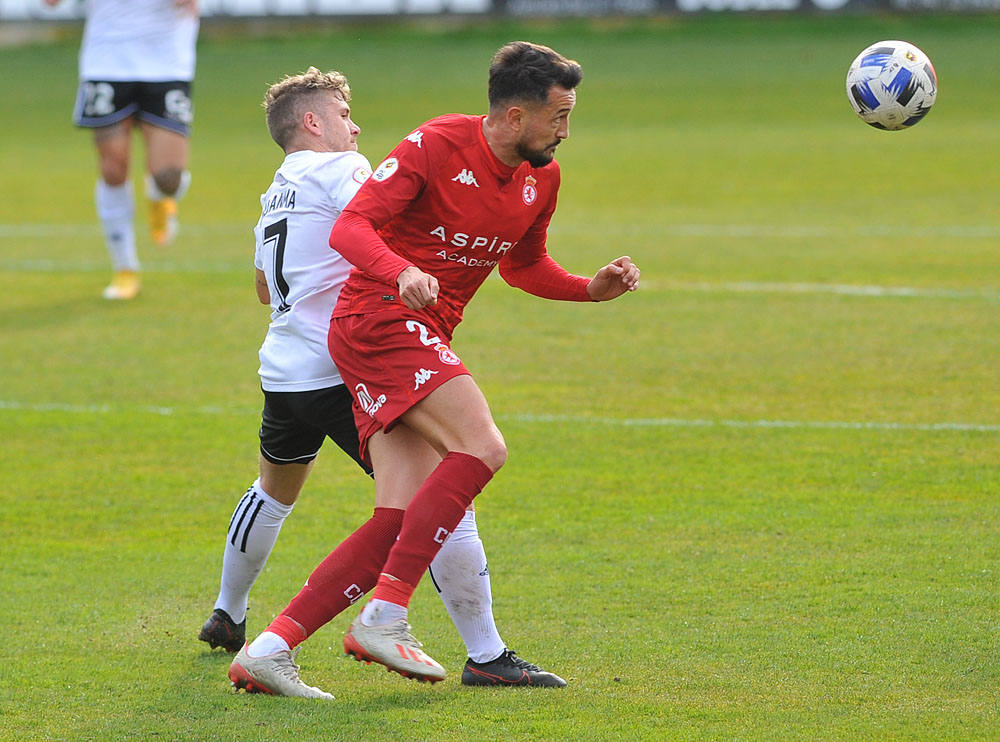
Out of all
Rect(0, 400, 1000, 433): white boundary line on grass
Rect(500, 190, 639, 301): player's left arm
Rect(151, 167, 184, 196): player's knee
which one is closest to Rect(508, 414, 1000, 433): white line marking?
Rect(0, 400, 1000, 433): white boundary line on grass

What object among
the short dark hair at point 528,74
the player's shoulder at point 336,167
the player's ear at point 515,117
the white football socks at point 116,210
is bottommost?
the white football socks at point 116,210

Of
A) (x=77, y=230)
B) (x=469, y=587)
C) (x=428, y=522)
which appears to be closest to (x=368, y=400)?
(x=428, y=522)

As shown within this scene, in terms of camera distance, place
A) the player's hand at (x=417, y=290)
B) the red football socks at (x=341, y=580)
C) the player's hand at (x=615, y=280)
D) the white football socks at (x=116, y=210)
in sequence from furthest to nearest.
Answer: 1. the white football socks at (x=116, y=210)
2. the player's hand at (x=615, y=280)
3. the red football socks at (x=341, y=580)
4. the player's hand at (x=417, y=290)

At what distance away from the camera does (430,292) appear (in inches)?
158

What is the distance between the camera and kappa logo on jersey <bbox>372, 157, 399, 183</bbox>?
171 inches

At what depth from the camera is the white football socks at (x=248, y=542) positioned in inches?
189

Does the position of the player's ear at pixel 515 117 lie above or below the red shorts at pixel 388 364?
above

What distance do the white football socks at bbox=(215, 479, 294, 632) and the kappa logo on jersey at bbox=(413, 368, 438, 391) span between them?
0.87 meters

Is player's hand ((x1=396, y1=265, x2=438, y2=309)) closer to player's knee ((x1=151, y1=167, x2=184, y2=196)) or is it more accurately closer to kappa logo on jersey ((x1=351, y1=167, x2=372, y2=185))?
kappa logo on jersey ((x1=351, y1=167, x2=372, y2=185))

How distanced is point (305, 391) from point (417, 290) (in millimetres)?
773

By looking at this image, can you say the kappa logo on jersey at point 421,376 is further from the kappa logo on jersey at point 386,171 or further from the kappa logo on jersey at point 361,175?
the kappa logo on jersey at point 361,175

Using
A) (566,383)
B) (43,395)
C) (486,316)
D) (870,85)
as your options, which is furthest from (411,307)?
(486,316)

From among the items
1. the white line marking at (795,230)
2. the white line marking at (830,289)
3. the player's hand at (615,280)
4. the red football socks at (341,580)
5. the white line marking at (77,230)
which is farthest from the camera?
the white line marking at (77,230)

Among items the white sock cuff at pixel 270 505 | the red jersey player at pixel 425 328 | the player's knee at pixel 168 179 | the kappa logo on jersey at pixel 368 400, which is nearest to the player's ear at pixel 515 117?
the red jersey player at pixel 425 328
